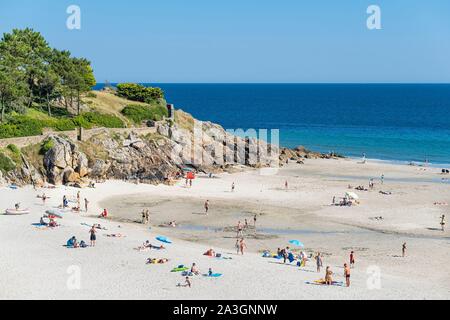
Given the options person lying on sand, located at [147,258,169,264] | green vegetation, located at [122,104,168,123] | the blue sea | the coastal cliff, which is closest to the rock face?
the coastal cliff

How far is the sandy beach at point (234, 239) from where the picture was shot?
31.3 m

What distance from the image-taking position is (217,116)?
171000 mm

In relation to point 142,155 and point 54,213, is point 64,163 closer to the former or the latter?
point 142,155

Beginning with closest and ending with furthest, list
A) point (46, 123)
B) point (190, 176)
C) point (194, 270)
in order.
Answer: point (194, 270) < point (190, 176) < point (46, 123)

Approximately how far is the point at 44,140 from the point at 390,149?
184 ft

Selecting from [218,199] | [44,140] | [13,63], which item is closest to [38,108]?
[13,63]

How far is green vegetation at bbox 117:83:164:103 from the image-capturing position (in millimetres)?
86312

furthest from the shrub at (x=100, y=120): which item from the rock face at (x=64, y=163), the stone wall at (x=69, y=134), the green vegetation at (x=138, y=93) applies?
the green vegetation at (x=138, y=93)

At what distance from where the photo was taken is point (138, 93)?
86.6 meters

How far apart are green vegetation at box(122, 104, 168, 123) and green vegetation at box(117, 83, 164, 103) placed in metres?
3.99

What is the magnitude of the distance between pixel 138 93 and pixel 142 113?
742cm

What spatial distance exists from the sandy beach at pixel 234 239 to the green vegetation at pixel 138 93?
71.8 ft

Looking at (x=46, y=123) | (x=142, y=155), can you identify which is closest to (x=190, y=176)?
(x=142, y=155)

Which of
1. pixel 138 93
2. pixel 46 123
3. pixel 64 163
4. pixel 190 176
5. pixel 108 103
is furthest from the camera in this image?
pixel 138 93
